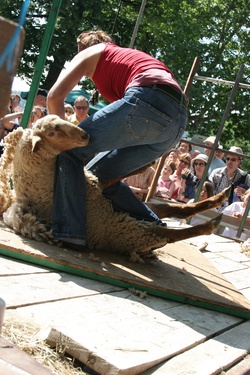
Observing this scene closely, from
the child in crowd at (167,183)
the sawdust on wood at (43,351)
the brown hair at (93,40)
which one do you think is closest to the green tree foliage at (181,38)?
the child in crowd at (167,183)

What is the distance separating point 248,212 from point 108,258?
337cm

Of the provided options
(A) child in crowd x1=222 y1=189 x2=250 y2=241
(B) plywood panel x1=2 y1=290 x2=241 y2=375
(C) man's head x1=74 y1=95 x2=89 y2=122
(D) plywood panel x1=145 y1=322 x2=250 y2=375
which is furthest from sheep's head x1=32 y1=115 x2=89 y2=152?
(A) child in crowd x1=222 y1=189 x2=250 y2=241

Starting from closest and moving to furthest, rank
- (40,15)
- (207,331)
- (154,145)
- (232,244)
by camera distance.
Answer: (207,331) < (154,145) < (232,244) < (40,15)

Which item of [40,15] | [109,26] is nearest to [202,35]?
[109,26]

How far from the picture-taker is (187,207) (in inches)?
145

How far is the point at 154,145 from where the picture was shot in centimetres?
341

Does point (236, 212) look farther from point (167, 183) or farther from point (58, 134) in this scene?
point (58, 134)

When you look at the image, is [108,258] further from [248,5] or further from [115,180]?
[248,5]

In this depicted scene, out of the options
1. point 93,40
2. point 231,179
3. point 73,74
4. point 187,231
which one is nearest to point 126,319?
point 187,231

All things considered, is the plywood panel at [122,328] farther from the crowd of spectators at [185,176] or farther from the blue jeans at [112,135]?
the crowd of spectators at [185,176]

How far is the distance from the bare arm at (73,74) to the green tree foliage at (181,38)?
15502 millimetres

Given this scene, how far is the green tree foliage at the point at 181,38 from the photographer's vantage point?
19.7 meters

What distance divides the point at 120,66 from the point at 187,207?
1080 millimetres

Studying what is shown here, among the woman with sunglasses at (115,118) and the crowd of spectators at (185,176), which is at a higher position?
the woman with sunglasses at (115,118)
